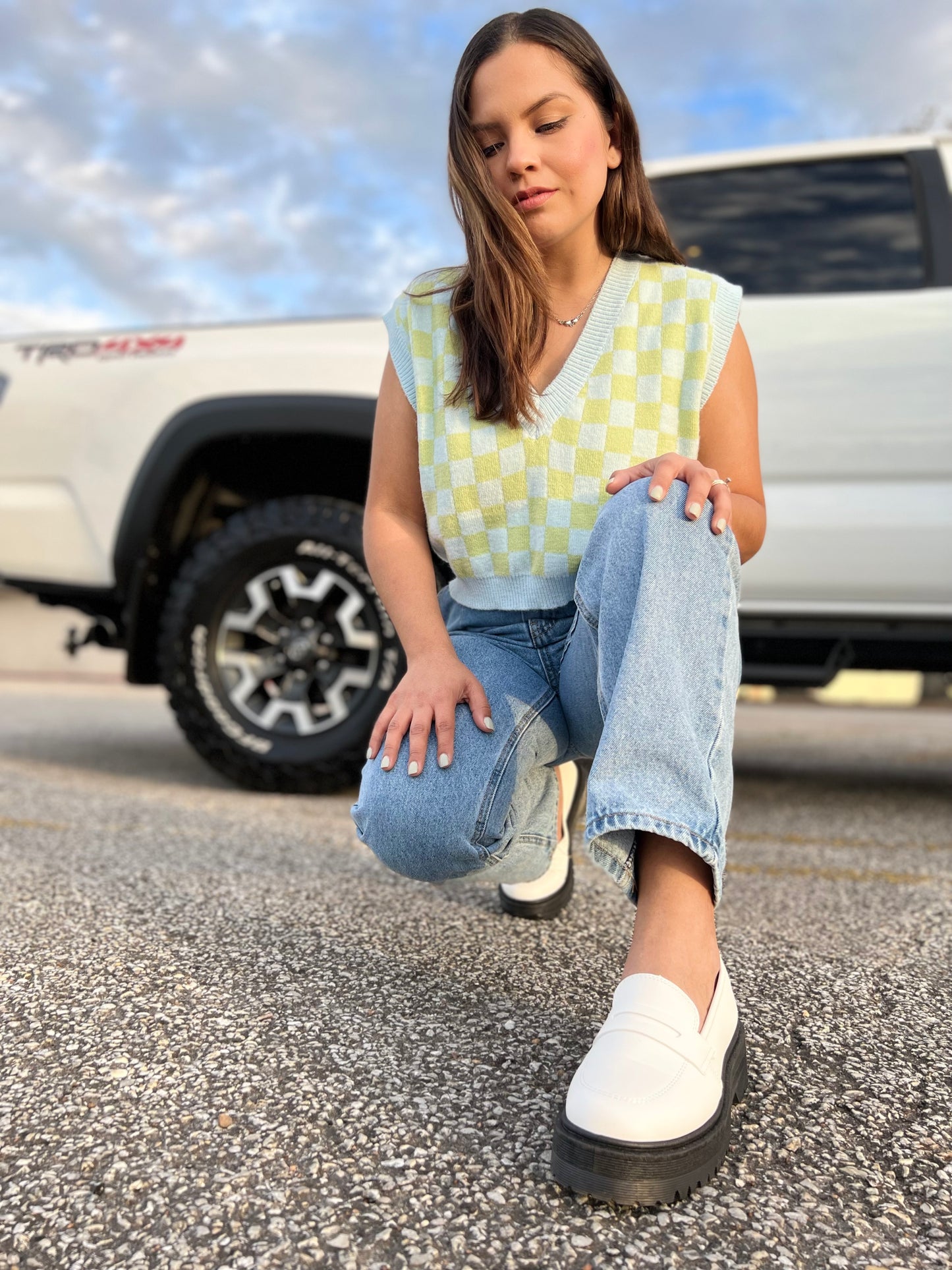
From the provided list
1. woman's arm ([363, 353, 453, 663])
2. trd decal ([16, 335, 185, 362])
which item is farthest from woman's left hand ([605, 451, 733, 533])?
trd decal ([16, 335, 185, 362])

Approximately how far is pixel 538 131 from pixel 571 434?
0.43 metres

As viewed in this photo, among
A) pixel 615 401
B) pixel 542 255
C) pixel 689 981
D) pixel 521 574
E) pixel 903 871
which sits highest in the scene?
pixel 542 255

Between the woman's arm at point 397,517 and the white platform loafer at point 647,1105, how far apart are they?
2.09ft

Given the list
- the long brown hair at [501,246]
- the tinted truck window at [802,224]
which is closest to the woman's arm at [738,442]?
the long brown hair at [501,246]

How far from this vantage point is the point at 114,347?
340 cm

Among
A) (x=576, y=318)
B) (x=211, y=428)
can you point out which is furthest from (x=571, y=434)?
(x=211, y=428)

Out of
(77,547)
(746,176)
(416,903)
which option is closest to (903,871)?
(416,903)

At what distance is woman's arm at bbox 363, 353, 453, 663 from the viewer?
1.57 meters

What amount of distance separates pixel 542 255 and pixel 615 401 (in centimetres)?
28

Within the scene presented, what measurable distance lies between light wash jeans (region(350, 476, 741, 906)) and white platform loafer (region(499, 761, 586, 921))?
30 cm

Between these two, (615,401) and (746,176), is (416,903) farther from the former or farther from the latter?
(746,176)

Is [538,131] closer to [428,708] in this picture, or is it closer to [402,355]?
[402,355]

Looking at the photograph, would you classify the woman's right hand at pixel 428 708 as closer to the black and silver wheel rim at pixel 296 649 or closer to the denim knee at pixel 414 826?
the denim knee at pixel 414 826

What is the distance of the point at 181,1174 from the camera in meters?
1.05
